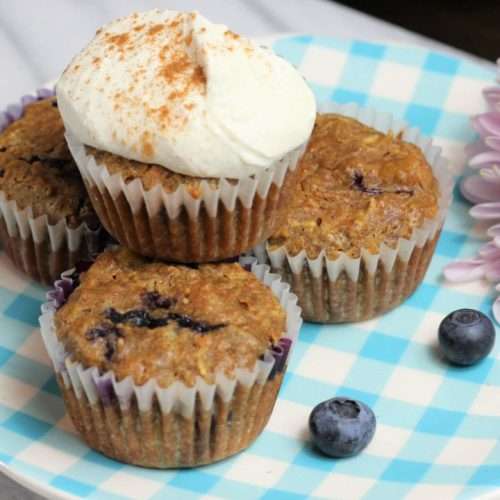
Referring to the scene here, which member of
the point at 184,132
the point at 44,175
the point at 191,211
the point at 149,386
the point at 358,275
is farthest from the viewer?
the point at 44,175

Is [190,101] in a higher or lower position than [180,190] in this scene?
higher

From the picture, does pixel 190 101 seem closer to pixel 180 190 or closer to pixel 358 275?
pixel 180 190

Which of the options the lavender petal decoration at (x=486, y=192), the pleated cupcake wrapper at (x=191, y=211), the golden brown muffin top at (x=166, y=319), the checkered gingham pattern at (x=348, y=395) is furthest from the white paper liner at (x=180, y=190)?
the lavender petal decoration at (x=486, y=192)

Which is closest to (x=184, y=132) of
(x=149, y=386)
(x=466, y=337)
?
(x=149, y=386)

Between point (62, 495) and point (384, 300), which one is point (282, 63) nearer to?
point (384, 300)

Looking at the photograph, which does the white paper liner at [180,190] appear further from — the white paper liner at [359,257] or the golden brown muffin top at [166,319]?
the white paper liner at [359,257]

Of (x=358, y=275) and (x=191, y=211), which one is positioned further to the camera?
(x=358, y=275)

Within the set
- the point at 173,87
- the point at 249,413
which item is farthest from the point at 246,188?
the point at 249,413
